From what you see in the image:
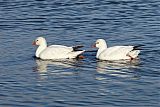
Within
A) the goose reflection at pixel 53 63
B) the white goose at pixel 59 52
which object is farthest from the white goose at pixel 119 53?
the goose reflection at pixel 53 63

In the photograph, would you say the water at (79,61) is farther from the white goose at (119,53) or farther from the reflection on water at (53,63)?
the white goose at (119,53)

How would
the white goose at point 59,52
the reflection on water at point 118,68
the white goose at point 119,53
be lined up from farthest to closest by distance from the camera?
1. the white goose at point 59,52
2. the white goose at point 119,53
3. the reflection on water at point 118,68

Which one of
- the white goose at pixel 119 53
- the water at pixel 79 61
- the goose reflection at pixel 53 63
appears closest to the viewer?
the water at pixel 79 61

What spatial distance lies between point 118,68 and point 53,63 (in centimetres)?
265

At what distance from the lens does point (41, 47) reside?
26.0 metres

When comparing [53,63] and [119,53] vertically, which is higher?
[119,53]

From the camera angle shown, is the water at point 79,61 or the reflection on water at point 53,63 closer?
the water at point 79,61

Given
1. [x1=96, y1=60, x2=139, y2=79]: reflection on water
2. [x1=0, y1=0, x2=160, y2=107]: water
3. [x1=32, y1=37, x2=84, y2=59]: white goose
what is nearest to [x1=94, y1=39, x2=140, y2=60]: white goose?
[x1=96, y1=60, x2=139, y2=79]: reflection on water

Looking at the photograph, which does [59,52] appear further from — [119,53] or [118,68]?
[118,68]

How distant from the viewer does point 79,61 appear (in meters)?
24.5

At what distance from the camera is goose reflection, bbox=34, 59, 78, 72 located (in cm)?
2351

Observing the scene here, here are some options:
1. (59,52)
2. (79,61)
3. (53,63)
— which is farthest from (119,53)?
(53,63)

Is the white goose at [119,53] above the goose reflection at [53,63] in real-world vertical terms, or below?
above

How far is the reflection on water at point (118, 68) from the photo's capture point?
22.1 metres
